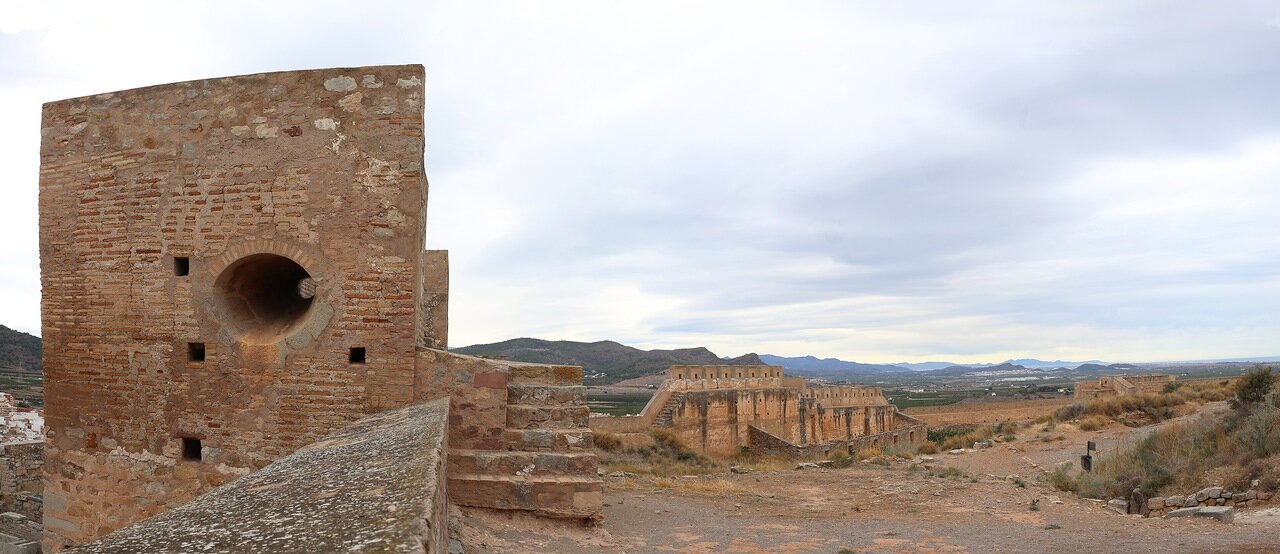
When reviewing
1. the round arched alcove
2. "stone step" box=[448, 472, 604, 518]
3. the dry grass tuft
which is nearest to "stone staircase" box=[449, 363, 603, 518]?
"stone step" box=[448, 472, 604, 518]

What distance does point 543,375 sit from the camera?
719cm

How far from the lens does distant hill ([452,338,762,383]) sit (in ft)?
288

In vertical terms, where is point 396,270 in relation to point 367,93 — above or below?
below

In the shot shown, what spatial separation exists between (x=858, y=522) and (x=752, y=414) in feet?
59.1

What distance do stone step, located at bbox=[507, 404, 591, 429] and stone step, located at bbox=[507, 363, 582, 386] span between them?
26 cm

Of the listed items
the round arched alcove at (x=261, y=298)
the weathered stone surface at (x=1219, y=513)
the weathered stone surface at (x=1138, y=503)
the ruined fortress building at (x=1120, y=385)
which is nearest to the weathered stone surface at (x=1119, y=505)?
the weathered stone surface at (x=1138, y=503)

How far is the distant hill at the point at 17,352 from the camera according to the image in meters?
57.0

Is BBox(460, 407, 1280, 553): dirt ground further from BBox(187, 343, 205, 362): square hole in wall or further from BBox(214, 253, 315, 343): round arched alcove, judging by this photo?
BBox(187, 343, 205, 362): square hole in wall

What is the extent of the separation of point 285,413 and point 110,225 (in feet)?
8.46

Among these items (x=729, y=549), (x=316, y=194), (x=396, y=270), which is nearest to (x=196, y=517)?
(x=396, y=270)

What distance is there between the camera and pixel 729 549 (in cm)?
723

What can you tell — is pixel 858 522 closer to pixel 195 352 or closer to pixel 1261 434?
pixel 1261 434

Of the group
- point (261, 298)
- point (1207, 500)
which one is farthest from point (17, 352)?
point (1207, 500)

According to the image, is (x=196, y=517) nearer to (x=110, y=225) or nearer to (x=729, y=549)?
(x=729, y=549)
